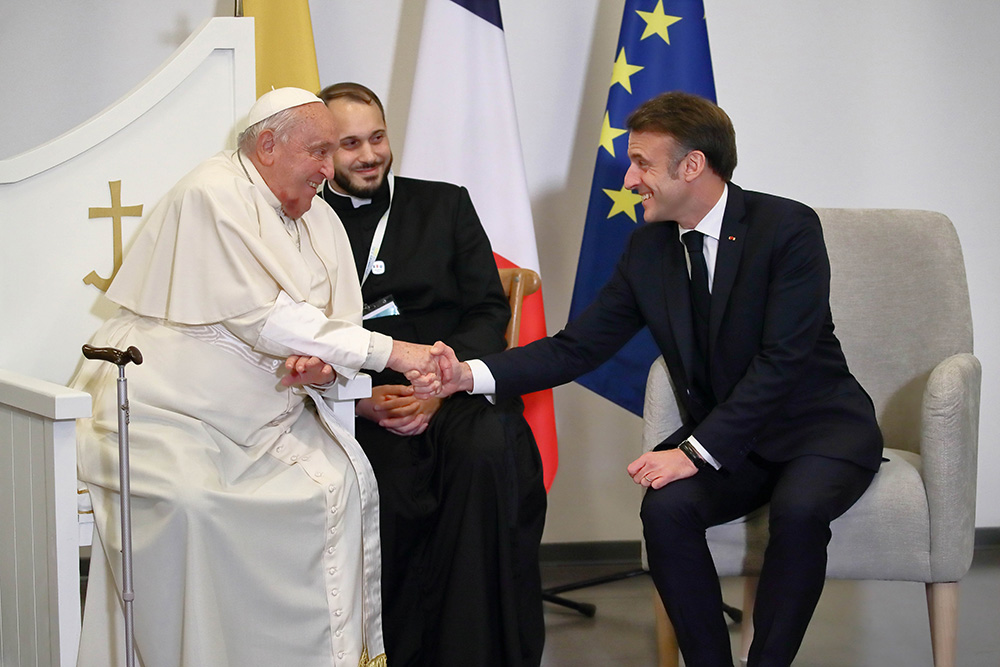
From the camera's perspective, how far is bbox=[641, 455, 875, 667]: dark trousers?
231 cm

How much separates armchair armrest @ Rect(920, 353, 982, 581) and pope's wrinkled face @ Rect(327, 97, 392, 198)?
169 cm

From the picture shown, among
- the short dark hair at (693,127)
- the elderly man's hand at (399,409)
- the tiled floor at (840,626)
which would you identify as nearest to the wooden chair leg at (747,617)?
the tiled floor at (840,626)

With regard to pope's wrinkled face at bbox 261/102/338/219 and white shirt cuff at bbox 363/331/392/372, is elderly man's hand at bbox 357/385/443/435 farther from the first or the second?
pope's wrinkled face at bbox 261/102/338/219

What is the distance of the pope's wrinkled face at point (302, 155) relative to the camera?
247 cm

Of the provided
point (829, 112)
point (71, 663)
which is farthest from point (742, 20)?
point (71, 663)

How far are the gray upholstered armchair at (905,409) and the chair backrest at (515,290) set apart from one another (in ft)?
1.75

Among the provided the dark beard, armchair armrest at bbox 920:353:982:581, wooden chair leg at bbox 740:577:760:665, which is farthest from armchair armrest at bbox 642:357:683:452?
the dark beard

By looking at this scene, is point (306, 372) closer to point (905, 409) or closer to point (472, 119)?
point (472, 119)

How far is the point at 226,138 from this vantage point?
280cm

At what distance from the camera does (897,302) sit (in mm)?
3006

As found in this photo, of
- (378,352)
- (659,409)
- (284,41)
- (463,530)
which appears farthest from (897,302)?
(284,41)

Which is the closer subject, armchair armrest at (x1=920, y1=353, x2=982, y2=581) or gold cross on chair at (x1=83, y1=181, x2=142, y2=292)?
armchair armrest at (x1=920, y1=353, x2=982, y2=581)

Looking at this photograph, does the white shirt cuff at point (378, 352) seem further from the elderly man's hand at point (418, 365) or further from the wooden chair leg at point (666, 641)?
the wooden chair leg at point (666, 641)

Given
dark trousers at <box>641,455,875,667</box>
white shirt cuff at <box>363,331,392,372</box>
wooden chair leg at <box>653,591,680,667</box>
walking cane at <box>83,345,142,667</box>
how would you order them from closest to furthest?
walking cane at <box>83,345,142,667</box>
dark trousers at <box>641,455,875,667</box>
white shirt cuff at <box>363,331,392,372</box>
wooden chair leg at <box>653,591,680,667</box>
